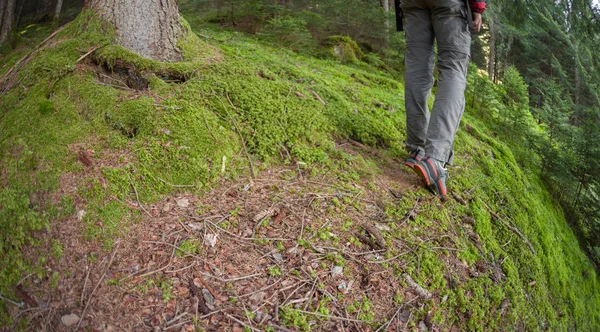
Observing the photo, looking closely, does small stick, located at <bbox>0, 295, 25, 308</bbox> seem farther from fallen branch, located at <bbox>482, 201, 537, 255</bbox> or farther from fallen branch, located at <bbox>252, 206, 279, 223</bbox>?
fallen branch, located at <bbox>482, 201, 537, 255</bbox>

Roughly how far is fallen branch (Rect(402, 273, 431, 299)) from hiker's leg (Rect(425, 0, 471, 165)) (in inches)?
46.5

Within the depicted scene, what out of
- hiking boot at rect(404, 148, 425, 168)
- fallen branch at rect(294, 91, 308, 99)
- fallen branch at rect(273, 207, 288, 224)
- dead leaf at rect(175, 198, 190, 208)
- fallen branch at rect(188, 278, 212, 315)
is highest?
fallen branch at rect(294, 91, 308, 99)

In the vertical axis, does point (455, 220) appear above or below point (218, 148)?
below

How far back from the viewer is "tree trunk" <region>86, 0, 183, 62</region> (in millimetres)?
3160

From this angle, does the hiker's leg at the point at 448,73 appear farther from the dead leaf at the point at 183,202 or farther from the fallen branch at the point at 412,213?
the dead leaf at the point at 183,202

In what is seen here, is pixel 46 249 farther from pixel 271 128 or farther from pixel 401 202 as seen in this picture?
pixel 401 202

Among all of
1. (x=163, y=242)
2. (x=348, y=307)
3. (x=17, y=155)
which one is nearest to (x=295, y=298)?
(x=348, y=307)

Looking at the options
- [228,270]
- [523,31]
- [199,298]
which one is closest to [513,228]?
[228,270]

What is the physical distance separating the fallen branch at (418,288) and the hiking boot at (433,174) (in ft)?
3.25

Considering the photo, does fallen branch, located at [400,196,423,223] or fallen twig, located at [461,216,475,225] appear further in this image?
fallen twig, located at [461,216,475,225]

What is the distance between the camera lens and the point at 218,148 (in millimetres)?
2746

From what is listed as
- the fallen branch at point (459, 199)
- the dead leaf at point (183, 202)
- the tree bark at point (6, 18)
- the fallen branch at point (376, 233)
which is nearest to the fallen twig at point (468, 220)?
the fallen branch at point (459, 199)

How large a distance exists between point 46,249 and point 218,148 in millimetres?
1228

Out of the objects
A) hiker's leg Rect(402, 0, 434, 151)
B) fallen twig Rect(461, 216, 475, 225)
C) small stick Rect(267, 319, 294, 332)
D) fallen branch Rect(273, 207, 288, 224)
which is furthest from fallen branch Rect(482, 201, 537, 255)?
small stick Rect(267, 319, 294, 332)
